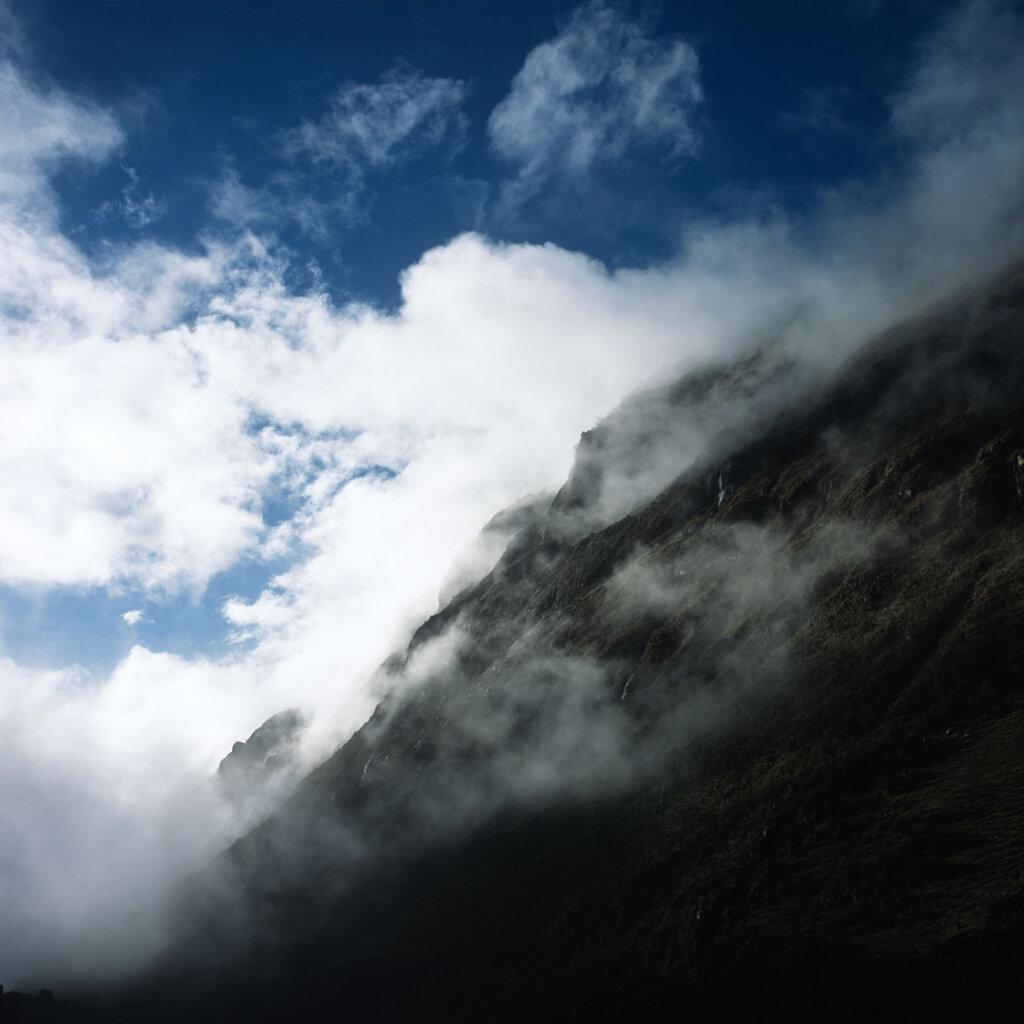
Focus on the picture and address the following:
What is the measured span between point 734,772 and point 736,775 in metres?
0.63

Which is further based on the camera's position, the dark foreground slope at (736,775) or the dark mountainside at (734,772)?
the dark mountainside at (734,772)

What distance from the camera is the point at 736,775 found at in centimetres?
6788

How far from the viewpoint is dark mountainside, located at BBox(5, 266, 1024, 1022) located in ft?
154

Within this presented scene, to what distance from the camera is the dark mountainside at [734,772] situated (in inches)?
1845

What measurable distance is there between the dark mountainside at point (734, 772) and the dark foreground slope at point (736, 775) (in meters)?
0.32

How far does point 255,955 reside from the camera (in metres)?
115

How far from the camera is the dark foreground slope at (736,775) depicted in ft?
153

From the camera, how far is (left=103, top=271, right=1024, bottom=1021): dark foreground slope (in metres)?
46.7

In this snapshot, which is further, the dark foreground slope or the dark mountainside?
the dark mountainside

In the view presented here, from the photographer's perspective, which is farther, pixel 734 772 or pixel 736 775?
pixel 734 772

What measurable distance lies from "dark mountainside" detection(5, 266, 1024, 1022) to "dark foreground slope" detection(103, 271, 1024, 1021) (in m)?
0.32

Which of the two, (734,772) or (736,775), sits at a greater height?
(734,772)

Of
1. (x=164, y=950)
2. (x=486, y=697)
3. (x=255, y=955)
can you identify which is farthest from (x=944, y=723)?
(x=164, y=950)

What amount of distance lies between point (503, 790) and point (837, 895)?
62978mm
